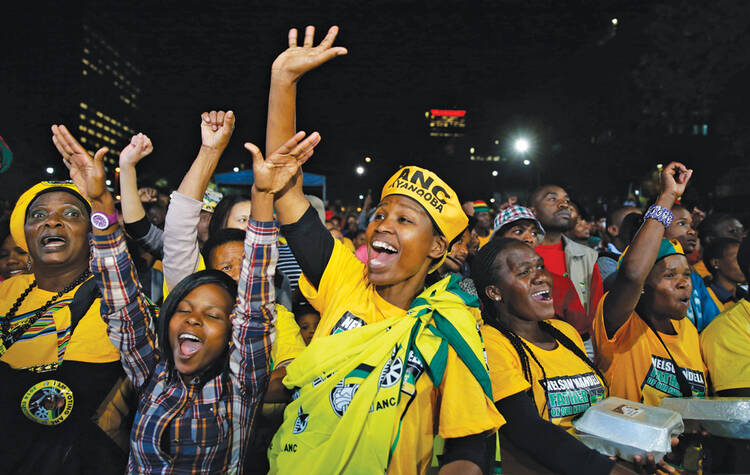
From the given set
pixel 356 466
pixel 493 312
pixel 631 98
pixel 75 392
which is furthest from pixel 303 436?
pixel 631 98

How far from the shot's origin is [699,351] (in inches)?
119

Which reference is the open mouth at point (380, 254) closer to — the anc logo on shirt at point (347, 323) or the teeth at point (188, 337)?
the anc logo on shirt at point (347, 323)

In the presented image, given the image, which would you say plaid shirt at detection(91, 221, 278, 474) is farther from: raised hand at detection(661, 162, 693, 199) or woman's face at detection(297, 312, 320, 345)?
raised hand at detection(661, 162, 693, 199)

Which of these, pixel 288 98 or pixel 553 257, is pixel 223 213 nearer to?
pixel 288 98

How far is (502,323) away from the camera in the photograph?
2807mm

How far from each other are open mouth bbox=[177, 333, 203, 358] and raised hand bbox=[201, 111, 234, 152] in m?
1.09

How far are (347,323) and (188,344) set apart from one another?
75cm

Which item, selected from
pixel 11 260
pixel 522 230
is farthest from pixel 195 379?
pixel 11 260

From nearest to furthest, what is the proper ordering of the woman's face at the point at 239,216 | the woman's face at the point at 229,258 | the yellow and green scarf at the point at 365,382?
the yellow and green scarf at the point at 365,382
the woman's face at the point at 229,258
the woman's face at the point at 239,216

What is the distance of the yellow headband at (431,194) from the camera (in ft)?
7.56

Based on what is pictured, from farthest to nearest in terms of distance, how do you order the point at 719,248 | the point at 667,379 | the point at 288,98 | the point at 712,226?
1. the point at 712,226
2. the point at 719,248
3. the point at 667,379
4. the point at 288,98

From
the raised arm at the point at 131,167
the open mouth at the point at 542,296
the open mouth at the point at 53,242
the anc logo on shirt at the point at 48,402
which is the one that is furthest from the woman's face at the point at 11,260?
the open mouth at the point at 542,296

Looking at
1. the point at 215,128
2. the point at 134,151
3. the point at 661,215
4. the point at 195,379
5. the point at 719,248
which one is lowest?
the point at 195,379

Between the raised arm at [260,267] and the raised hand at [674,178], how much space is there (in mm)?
2298
